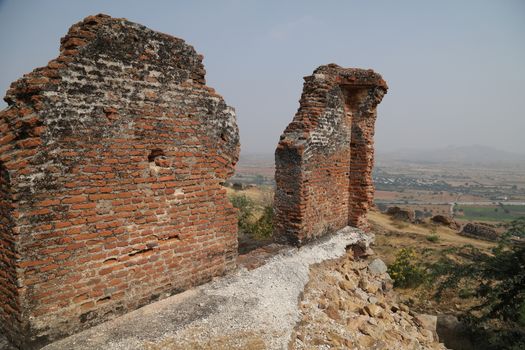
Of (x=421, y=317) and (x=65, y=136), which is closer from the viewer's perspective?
(x=65, y=136)

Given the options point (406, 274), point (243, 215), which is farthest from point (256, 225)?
point (406, 274)

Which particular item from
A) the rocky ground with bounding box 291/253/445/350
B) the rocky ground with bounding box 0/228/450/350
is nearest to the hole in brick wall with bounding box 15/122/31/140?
the rocky ground with bounding box 0/228/450/350

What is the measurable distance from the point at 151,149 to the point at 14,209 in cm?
159

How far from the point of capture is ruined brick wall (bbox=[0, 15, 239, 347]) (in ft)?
11.3

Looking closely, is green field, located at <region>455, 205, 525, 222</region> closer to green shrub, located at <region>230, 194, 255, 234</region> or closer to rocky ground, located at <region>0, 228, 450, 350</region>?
green shrub, located at <region>230, 194, 255, 234</region>

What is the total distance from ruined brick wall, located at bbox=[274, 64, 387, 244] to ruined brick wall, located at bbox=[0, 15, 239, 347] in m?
2.24

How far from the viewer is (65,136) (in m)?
3.65

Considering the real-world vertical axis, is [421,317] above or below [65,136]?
below

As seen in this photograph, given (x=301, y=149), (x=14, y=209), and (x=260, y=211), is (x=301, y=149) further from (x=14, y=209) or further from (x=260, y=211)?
(x=260, y=211)

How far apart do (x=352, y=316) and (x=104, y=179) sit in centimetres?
420

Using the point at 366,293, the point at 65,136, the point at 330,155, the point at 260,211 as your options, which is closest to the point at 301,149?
the point at 330,155

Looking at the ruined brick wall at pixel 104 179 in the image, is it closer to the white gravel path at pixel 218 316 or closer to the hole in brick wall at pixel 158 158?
the hole in brick wall at pixel 158 158

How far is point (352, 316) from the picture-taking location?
5508mm

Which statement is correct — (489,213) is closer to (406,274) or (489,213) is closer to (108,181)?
(406,274)
